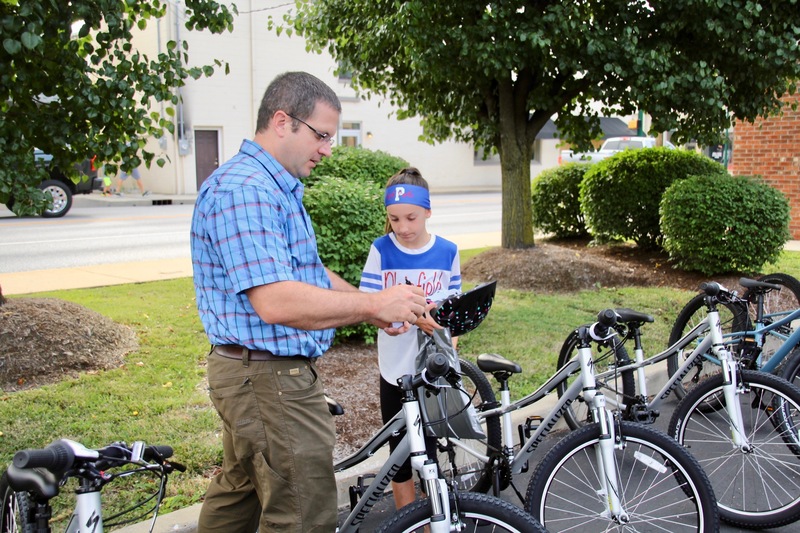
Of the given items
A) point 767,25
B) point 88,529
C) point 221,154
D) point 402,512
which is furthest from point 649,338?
point 221,154

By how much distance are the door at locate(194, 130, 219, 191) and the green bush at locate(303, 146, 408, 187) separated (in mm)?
20063

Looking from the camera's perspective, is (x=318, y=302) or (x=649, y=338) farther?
(x=649, y=338)

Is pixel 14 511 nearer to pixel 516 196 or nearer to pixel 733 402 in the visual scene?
pixel 733 402

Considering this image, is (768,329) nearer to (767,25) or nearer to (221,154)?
(767,25)

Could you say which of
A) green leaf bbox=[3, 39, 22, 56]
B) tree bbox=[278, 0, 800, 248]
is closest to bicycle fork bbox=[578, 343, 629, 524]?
green leaf bbox=[3, 39, 22, 56]

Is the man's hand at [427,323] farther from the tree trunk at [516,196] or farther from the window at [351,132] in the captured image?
the window at [351,132]

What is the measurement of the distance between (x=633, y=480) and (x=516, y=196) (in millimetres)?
6894

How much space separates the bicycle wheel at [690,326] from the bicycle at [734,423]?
1.22 feet

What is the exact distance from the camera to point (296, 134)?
256 cm

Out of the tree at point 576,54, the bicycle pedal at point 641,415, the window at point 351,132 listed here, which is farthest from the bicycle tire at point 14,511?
the window at point 351,132

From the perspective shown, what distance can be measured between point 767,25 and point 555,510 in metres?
6.52

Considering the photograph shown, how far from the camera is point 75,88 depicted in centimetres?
486

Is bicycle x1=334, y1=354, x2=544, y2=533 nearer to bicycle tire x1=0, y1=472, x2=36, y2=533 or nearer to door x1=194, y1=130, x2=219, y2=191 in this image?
bicycle tire x1=0, y1=472, x2=36, y2=533

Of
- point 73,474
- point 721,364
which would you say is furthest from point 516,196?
point 73,474
